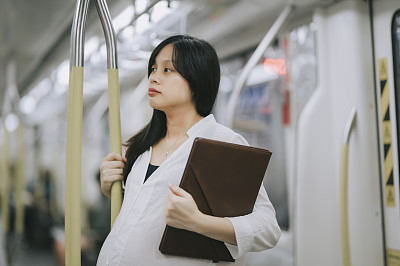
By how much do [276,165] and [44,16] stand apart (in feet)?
8.28

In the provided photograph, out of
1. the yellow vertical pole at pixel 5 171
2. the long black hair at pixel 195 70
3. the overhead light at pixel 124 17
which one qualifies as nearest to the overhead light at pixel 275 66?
the overhead light at pixel 124 17

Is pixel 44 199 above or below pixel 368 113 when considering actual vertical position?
below

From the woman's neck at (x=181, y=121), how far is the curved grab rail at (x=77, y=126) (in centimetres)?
17

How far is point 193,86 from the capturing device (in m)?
1.12

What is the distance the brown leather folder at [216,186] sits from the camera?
3.18 feet

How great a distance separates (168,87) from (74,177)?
38 cm

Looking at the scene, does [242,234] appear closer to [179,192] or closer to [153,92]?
[179,192]

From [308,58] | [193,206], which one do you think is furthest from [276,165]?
[193,206]

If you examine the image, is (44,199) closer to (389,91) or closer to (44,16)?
(44,16)

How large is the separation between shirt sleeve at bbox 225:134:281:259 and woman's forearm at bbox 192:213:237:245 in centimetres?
2

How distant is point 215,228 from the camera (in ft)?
3.16

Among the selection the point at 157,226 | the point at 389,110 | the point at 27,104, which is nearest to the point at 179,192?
the point at 157,226

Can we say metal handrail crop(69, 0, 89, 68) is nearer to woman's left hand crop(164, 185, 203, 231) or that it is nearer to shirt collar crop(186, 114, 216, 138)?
shirt collar crop(186, 114, 216, 138)

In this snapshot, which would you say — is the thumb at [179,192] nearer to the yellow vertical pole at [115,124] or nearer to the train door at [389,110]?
the yellow vertical pole at [115,124]
